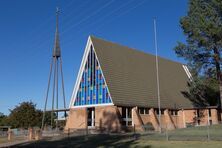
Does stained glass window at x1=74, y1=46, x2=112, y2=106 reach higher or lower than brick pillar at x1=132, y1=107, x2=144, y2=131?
higher

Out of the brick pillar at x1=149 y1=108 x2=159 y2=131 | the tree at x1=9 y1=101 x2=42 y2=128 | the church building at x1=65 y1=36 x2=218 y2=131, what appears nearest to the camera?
the church building at x1=65 y1=36 x2=218 y2=131

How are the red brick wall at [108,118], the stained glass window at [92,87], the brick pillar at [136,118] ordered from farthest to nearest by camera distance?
the brick pillar at [136,118] → the stained glass window at [92,87] → the red brick wall at [108,118]

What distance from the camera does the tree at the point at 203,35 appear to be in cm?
3656

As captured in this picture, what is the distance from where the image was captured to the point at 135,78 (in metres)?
42.9

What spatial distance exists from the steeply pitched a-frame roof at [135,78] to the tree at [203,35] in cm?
661

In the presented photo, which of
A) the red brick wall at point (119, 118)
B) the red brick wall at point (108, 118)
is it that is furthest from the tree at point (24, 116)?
the red brick wall at point (108, 118)

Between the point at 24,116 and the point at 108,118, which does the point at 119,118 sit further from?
the point at 24,116

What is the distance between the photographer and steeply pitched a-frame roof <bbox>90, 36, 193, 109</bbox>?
38.9 m

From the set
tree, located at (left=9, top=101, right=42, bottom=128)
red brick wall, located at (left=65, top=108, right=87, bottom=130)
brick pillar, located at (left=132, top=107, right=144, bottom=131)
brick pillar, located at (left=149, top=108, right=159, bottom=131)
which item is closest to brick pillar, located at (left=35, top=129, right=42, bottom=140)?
red brick wall, located at (left=65, top=108, right=87, bottom=130)

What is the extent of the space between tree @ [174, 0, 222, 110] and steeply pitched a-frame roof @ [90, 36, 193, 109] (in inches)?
260

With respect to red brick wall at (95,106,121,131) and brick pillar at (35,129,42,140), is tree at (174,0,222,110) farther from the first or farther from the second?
brick pillar at (35,129,42,140)

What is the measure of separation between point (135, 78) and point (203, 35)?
10.5m

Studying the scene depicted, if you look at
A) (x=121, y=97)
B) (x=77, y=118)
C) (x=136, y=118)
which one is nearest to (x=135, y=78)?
(x=121, y=97)

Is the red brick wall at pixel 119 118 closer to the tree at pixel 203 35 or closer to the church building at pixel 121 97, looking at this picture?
the church building at pixel 121 97
